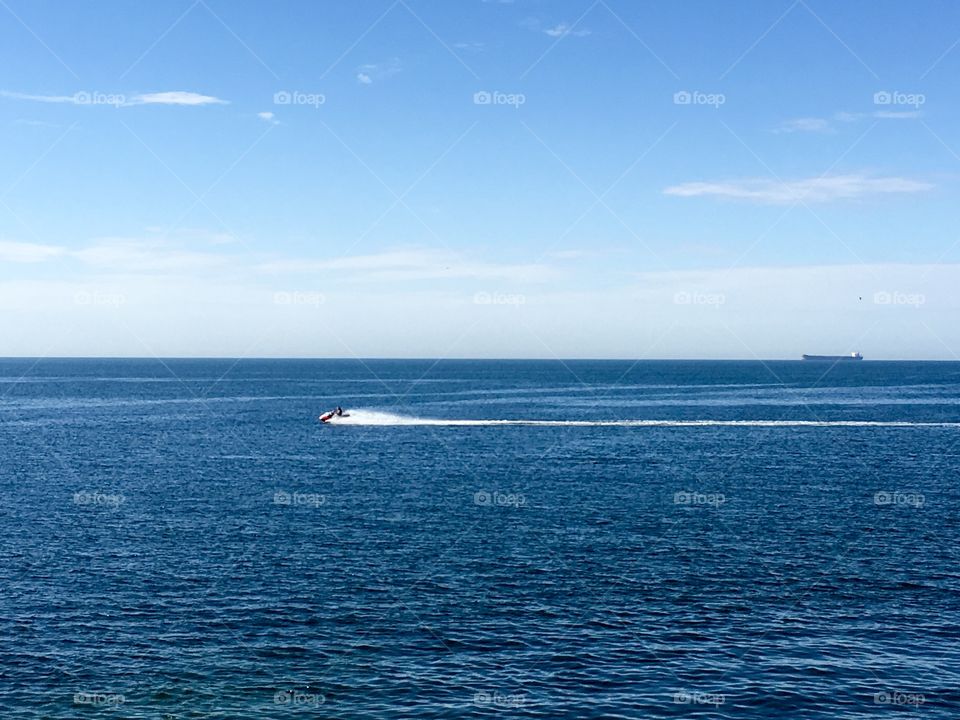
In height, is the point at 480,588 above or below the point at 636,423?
below

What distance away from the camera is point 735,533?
6831cm

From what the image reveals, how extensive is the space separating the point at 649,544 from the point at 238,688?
35560mm

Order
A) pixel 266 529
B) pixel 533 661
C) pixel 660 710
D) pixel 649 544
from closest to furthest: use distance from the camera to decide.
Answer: pixel 660 710, pixel 533 661, pixel 649 544, pixel 266 529

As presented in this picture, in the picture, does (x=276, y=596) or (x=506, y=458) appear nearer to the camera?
(x=276, y=596)

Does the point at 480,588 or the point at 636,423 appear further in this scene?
the point at 636,423

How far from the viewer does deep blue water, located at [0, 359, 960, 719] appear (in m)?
39.2

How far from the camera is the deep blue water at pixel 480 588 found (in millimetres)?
39156

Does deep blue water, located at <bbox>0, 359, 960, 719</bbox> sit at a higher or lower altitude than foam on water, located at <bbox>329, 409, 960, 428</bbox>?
lower

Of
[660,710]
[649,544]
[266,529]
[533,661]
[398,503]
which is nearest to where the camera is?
[660,710]

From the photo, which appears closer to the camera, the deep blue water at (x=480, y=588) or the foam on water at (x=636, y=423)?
the deep blue water at (x=480, y=588)

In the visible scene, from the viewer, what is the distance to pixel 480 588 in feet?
175

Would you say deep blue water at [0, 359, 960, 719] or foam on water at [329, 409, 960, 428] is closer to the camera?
deep blue water at [0, 359, 960, 719]

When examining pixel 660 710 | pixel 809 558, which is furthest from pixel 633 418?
pixel 660 710

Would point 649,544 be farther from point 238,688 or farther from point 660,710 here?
point 238,688
